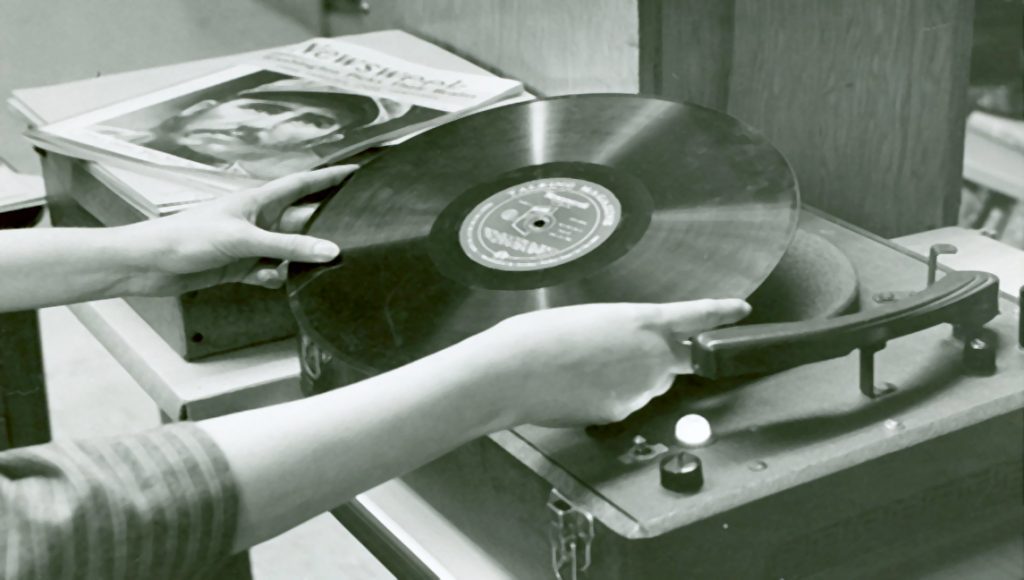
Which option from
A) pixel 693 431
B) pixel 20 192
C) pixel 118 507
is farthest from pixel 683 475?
pixel 20 192

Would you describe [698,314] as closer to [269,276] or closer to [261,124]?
[269,276]

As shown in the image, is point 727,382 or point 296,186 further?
point 296,186

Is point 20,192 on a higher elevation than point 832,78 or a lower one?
lower

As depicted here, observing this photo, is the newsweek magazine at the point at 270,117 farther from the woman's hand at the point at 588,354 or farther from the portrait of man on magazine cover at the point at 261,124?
the woman's hand at the point at 588,354

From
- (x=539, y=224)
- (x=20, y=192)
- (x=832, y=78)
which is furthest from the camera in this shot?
(x=20, y=192)

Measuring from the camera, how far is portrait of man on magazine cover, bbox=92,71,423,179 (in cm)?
109

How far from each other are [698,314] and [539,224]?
19cm

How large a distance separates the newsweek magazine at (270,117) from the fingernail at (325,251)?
0.58 ft

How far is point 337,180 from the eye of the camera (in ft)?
3.30

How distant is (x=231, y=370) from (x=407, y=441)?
0.34 m

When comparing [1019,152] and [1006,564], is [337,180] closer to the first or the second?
[1006,564]

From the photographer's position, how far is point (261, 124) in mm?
1158

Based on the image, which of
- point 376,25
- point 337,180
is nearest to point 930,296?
point 337,180

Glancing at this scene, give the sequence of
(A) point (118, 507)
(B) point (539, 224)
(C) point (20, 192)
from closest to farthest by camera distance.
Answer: (A) point (118, 507) → (B) point (539, 224) → (C) point (20, 192)
